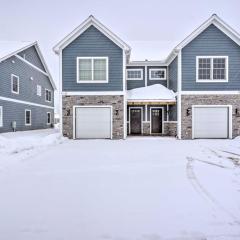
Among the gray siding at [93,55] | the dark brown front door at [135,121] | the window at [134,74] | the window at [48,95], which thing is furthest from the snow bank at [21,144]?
the window at [48,95]

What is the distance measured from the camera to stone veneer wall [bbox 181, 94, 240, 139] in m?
17.6

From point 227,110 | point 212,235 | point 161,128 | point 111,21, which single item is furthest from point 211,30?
point 111,21

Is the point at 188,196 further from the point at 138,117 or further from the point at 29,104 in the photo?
the point at 29,104

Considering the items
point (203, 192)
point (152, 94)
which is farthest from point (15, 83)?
point (203, 192)

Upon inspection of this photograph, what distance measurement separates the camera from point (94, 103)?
17703 millimetres

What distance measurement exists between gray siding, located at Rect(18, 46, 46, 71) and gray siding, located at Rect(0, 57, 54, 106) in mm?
684

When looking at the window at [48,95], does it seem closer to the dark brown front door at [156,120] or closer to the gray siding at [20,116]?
the gray siding at [20,116]

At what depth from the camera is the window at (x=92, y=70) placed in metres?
17.6

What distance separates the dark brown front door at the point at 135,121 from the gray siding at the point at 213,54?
5.66 meters

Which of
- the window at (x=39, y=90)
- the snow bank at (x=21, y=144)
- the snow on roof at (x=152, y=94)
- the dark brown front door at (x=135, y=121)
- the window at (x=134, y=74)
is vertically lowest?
the snow bank at (x=21, y=144)

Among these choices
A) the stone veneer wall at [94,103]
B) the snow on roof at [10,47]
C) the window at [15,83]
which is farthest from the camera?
the window at [15,83]

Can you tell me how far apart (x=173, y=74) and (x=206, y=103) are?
3.86 meters

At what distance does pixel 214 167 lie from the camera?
7984 mm

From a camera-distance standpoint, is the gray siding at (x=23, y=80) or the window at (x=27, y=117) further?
the window at (x=27, y=117)
